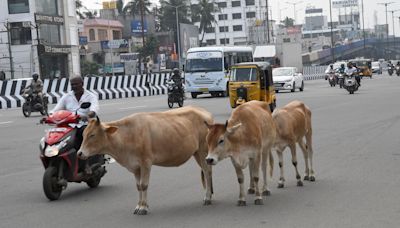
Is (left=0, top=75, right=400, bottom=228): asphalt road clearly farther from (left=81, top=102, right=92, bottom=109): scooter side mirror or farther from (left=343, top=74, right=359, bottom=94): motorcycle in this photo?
(left=343, top=74, right=359, bottom=94): motorcycle

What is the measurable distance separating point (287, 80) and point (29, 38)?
29.7m

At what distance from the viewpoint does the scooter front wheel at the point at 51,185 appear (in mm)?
8703

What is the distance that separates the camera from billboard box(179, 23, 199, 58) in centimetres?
9269

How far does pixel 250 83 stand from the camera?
77.1 feet

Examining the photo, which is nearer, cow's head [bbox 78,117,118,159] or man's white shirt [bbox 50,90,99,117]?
cow's head [bbox 78,117,118,159]

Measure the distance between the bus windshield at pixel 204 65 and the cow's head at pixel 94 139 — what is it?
3072 centimetres

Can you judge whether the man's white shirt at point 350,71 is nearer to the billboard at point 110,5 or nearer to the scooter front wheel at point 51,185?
the scooter front wheel at point 51,185

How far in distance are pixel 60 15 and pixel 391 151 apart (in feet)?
183

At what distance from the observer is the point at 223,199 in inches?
335

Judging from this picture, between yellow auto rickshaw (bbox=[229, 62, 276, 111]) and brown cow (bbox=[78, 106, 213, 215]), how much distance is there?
14.8 meters

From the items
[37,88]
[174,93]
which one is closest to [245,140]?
[37,88]

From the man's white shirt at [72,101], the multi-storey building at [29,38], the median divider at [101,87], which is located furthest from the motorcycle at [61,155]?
the multi-storey building at [29,38]

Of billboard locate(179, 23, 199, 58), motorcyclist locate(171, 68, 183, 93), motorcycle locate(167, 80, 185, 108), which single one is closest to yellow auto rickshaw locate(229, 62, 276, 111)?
motorcycle locate(167, 80, 185, 108)

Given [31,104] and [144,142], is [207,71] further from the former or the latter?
[144,142]
